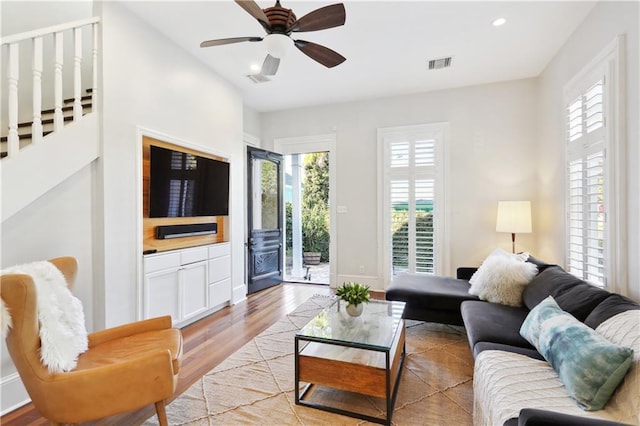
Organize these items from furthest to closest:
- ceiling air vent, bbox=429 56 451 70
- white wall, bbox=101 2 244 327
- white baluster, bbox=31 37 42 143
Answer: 1. ceiling air vent, bbox=429 56 451 70
2. white wall, bbox=101 2 244 327
3. white baluster, bbox=31 37 42 143

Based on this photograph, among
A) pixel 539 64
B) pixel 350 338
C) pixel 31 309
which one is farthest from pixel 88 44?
pixel 539 64

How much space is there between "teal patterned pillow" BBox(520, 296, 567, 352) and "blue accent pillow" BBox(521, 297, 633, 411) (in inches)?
7.0

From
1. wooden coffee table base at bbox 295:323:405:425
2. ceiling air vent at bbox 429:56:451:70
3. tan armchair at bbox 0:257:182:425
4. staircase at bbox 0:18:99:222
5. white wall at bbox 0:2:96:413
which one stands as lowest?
wooden coffee table base at bbox 295:323:405:425

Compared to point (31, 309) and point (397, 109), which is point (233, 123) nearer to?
point (397, 109)

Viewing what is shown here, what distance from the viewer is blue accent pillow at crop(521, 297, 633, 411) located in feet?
4.09

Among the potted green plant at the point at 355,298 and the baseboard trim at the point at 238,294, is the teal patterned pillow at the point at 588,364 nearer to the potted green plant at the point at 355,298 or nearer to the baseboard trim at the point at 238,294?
the potted green plant at the point at 355,298

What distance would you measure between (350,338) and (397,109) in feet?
12.3

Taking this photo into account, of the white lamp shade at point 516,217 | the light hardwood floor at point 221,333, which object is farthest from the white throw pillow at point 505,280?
the light hardwood floor at point 221,333

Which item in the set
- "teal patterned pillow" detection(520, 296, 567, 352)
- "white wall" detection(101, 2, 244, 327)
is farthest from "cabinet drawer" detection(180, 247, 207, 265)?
"teal patterned pillow" detection(520, 296, 567, 352)

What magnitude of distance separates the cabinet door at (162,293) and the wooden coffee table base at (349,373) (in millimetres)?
1704

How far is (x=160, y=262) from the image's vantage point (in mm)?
2975

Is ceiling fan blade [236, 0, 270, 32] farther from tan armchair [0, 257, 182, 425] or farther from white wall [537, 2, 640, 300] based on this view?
white wall [537, 2, 640, 300]

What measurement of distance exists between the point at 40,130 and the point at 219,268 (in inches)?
89.5

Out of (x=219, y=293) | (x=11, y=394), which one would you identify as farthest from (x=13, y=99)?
(x=219, y=293)
